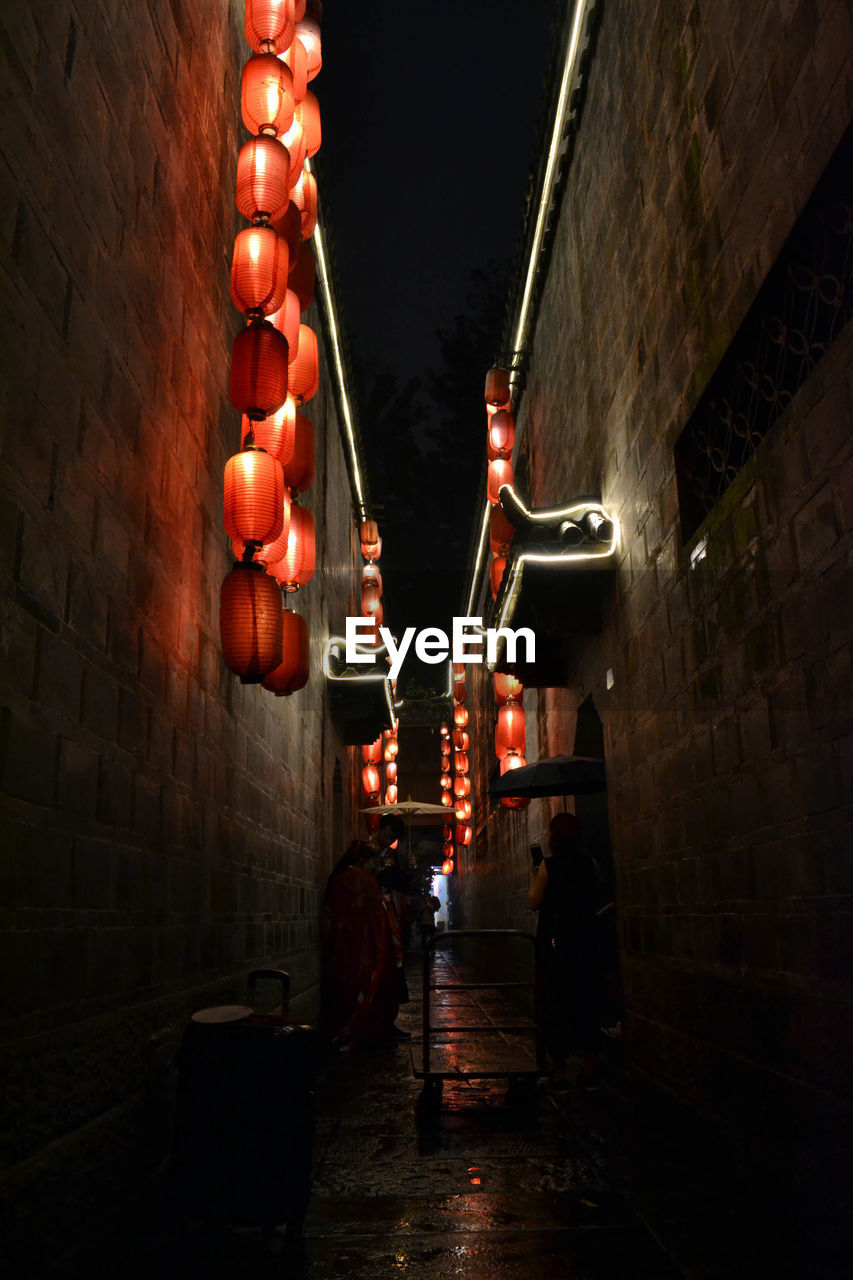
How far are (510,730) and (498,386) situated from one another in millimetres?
4914

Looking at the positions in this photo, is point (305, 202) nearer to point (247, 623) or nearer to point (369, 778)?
point (247, 623)

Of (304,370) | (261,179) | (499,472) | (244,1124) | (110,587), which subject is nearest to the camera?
(244,1124)

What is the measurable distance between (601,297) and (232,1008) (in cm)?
691

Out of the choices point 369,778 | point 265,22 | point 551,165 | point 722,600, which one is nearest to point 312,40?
point 265,22

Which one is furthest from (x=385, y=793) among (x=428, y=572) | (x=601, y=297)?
(x=601, y=297)

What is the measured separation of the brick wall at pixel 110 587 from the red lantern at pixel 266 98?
1.05 ft

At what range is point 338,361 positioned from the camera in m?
16.3

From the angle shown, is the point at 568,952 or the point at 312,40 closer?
the point at 568,952

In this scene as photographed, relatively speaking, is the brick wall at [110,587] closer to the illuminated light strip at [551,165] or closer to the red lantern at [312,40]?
the red lantern at [312,40]

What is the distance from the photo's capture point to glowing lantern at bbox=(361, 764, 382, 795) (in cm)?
2312

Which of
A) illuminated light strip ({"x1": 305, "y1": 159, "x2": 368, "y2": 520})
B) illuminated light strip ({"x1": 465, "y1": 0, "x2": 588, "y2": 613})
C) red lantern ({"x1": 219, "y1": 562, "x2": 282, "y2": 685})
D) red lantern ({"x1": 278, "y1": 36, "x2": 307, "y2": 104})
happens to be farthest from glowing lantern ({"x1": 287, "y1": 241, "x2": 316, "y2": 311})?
illuminated light strip ({"x1": 465, "y1": 0, "x2": 588, "y2": 613})

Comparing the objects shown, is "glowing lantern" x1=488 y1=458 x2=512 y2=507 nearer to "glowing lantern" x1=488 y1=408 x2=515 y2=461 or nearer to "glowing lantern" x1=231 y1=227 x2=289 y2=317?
"glowing lantern" x1=488 y1=408 x2=515 y2=461

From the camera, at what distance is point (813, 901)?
4.16 m

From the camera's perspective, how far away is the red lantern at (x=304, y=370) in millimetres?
8156
